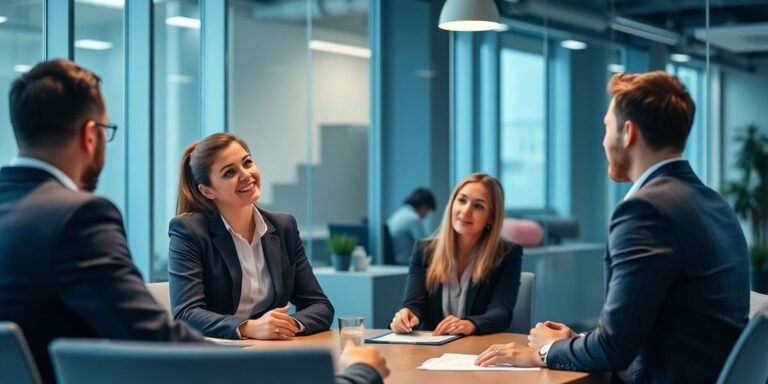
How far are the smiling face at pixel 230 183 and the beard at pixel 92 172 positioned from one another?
4.84 ft

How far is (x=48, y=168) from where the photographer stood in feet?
6.84

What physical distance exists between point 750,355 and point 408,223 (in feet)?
18.8

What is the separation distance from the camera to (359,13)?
27.5 feet

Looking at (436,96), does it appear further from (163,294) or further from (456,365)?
(456,365)

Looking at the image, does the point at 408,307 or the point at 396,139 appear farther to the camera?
the point at 396,139

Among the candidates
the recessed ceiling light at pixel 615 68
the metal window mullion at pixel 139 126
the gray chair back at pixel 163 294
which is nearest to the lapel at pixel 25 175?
the gray chair back at pixel 163 294

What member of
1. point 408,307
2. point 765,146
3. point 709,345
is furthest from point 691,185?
point 765,146

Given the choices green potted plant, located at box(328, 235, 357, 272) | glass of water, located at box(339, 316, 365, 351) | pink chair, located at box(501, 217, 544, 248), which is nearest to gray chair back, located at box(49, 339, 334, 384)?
glass of water, located at box(339, 316, 365, 351)

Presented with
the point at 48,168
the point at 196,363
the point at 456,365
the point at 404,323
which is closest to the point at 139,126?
the point at 404,323

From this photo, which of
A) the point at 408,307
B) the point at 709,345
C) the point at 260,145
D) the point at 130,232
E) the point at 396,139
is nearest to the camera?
the point at 709,345

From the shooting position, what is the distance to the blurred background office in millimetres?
6871

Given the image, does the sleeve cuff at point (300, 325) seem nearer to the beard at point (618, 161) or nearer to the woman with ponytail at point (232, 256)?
the woman with ponytail at point (232, 256)

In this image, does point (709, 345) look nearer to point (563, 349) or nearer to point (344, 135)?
point (563, 349)

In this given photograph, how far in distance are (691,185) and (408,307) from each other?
1.60m
